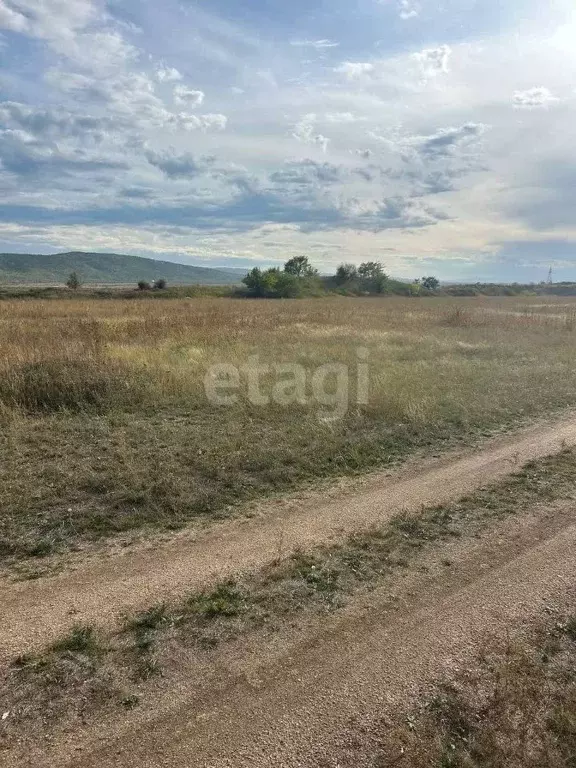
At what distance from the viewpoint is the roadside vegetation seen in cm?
282

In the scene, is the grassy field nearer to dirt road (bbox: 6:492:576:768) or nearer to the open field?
the open field

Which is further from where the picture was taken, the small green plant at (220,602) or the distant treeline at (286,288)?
the distant treeline at (286,288)

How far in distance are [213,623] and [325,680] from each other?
884 mm

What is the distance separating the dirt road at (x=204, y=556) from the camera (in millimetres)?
3535

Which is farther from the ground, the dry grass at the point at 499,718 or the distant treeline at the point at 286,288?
the distant treeline at the point at 286,288

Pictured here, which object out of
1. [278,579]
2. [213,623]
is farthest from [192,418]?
[213,623]

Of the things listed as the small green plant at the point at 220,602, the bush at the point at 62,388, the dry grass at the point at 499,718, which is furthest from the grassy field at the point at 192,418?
the dry grass at the point at 499,718

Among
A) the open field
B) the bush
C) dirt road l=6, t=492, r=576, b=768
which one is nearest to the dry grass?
the open field

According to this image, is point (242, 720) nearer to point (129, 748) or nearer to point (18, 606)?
point (129, 748)

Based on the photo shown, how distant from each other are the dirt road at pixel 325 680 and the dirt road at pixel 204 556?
91 cm

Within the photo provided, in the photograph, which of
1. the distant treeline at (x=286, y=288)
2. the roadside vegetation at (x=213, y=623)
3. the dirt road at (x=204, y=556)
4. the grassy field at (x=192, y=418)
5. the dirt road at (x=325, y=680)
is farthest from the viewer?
the distant treeline at (x=286, y=288)

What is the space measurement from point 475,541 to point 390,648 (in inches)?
72.5

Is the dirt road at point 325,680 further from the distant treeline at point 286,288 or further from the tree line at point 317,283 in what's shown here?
the tree line at point 317,283

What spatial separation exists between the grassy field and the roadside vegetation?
1358 millimetres
